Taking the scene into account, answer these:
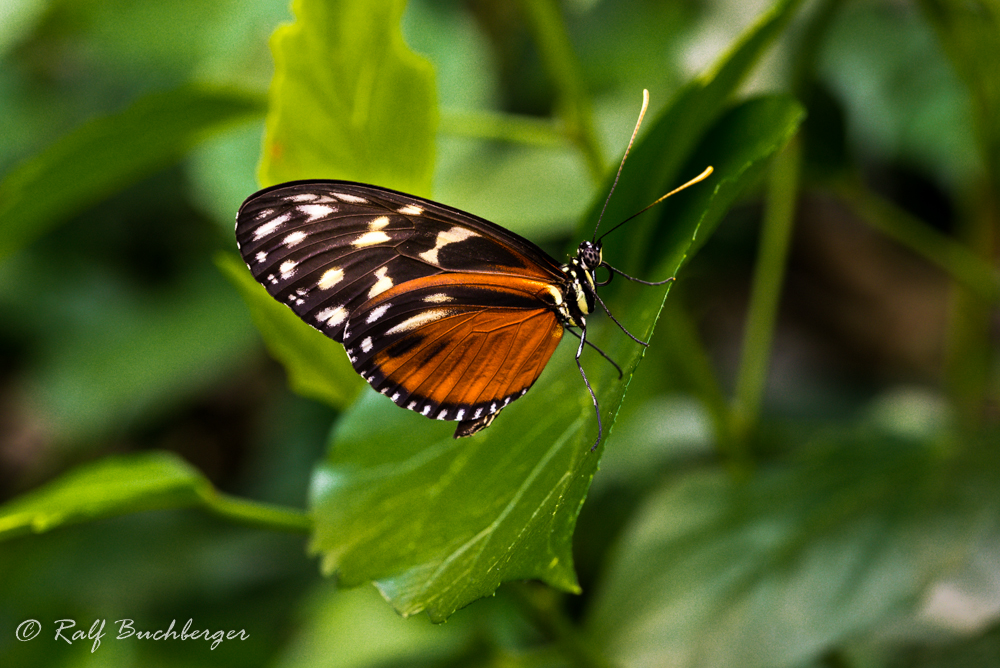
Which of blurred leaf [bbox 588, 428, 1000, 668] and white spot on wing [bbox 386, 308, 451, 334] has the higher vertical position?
white spot on wing [bbox 386, 308, 451, 334]

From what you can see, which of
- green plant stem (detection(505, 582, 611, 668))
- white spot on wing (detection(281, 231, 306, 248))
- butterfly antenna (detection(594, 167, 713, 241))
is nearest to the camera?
butterfly antenna (detection(594, 167, 713, 241))

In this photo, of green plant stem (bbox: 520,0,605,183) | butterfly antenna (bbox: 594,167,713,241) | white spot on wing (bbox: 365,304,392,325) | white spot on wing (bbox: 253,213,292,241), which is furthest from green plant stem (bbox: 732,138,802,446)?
white spot on wing (bbox: 253,213,292,241)

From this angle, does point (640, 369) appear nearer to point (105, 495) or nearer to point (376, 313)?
point (376, 313)

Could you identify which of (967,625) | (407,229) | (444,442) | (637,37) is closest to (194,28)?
(637,37)

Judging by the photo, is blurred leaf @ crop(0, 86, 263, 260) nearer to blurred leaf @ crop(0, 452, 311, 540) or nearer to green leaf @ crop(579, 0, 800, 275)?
blurred leaf @ crop(0, 452, 311, 540)

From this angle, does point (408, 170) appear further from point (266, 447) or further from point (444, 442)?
point (266, 447)

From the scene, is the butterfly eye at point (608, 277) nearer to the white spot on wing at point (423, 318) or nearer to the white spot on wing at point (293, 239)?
the white spot on wing at point (423, 318)
